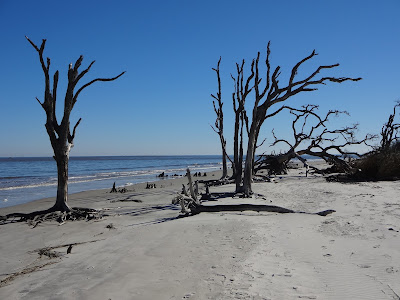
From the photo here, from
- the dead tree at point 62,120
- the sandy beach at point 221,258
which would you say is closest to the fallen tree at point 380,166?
the sandy beach at point 221,258

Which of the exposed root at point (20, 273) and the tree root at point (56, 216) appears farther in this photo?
the tree root at point (56, 216)

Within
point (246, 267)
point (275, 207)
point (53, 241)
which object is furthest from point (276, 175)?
point (246, 267)

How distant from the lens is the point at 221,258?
429 cm

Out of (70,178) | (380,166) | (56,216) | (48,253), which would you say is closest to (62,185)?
(56,216)

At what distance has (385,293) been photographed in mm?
3096

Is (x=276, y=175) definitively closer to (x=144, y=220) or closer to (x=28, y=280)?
(x=144, y=220)

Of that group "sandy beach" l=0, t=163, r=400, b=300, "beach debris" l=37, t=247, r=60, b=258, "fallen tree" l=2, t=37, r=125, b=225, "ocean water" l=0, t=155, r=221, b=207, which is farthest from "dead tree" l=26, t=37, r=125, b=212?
"ocean water" l=0, t=155, r=221, b=207

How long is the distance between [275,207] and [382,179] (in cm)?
859

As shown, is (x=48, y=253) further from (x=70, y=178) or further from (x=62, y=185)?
(x=70, y=178)

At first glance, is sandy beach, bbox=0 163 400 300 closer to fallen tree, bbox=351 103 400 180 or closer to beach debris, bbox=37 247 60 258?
beach debris, bbox=37 247 60 258

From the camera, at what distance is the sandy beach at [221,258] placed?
132 inches

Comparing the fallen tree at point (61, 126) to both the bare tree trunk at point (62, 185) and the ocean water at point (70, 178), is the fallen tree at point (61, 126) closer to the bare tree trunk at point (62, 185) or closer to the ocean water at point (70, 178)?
the bare tree trunk at point (62, 185)

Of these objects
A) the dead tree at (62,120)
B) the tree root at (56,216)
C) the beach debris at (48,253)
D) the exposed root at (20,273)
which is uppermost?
the dead tree at (62,120)

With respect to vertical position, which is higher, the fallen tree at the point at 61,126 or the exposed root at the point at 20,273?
the fallen tree at the point at 61,126
